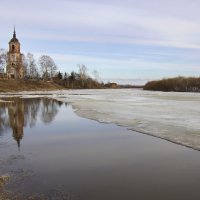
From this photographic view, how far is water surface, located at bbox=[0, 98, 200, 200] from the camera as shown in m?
7.99

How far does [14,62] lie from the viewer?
127250mm

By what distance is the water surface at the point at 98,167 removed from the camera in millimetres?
Result: 7988

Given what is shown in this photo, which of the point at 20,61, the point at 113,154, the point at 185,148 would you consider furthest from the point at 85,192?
the point at 20,61

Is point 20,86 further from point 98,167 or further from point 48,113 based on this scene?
point 98,167

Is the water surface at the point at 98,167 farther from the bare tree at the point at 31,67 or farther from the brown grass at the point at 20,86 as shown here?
the bare tree at the point at 31,67

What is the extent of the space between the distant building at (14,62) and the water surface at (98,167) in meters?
110

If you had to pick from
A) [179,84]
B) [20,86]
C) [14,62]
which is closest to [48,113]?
[20,86]

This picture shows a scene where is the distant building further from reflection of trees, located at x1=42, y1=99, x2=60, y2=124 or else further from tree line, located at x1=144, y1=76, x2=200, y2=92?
reflection of trees, located at x1=42, y1=99, x2=60, y2=124

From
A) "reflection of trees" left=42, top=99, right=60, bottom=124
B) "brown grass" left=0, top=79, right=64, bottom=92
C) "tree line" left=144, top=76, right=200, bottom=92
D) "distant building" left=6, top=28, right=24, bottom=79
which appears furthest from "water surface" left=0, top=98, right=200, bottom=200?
"distant building" left=6, top=28, right=24, bottom=79

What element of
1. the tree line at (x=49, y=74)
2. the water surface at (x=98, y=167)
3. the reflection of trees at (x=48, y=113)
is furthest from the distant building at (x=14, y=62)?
the water surface at (x=98, y=167)

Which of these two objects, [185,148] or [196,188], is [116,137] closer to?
[185,148]

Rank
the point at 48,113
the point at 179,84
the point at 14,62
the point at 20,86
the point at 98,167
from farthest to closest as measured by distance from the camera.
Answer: the point at 14,62 < the point at 20,86 < the point at 179,84 < the point at 48,113 < the point at 98,167

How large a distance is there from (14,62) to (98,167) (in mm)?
122567

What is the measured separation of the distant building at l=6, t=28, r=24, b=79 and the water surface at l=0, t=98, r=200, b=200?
110 m
